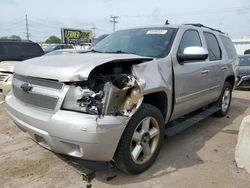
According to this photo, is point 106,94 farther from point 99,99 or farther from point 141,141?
point 141,141

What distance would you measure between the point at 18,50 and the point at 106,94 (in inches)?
299

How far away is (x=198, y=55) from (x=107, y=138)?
1.91 m

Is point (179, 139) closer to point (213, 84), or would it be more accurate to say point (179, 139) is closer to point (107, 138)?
point (213, 84)

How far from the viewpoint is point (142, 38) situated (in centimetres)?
425

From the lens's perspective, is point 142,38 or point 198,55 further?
point 142,38

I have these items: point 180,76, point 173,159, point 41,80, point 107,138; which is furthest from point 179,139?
point 41,80

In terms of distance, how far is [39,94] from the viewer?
9.71 feet

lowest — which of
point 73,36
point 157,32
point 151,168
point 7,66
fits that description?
point 73,36

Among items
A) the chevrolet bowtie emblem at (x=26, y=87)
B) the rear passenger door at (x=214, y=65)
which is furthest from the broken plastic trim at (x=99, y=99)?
the rear passenger door at (x=214, y=65)

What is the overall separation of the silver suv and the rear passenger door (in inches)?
31.6

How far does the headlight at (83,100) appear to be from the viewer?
2.73 meters

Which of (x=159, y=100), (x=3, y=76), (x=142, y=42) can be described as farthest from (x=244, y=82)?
(x=3, y=76)

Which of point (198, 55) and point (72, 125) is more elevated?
point (198, 55)

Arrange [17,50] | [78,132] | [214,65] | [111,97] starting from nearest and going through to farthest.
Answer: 1. [78,132]
2. [111,97]
3. [214,65]
4. [17,50]
